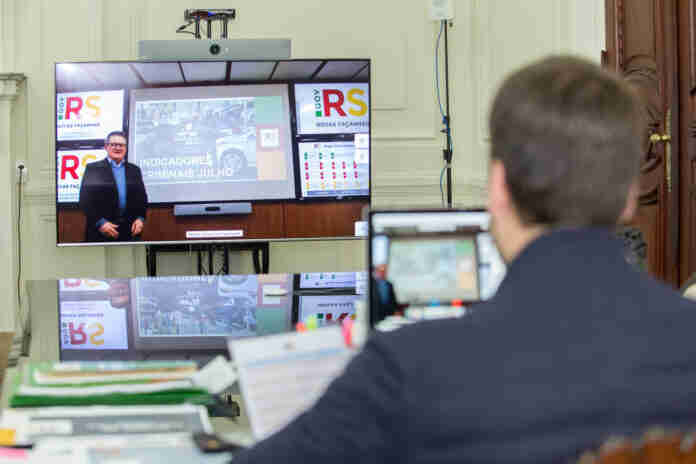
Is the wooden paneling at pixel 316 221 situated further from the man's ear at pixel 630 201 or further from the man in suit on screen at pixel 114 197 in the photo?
the man's ear at pixel 630 201

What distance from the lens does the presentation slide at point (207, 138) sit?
4500mm

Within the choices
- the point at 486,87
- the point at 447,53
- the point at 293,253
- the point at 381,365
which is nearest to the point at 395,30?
the point at 447,53

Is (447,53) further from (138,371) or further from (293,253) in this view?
(138,371)

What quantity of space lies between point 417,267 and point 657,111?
7.50ft

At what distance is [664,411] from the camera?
70 centimetres

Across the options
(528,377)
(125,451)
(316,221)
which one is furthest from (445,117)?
(528,377)

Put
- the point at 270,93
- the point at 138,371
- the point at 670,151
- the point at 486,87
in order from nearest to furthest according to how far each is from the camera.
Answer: the point at 138,371, the point at 670,151, the point at 270,93, the point at 486,87

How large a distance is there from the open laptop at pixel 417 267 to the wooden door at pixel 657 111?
2.09m

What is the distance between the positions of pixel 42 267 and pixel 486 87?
2.97 m

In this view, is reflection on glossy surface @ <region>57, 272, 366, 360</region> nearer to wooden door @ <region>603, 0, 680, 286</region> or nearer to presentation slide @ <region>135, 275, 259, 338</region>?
presentation slide @ <region>135, 275, 259, 338</region>

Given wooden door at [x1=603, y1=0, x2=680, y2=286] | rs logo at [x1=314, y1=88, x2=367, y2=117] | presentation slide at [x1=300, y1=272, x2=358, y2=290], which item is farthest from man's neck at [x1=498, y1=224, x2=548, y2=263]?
rs logo at [x1=314, y1=88, x2=367, y2=117]

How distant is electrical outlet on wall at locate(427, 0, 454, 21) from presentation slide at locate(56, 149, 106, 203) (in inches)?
82.8

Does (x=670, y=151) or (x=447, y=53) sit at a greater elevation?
(x=447, y=53)

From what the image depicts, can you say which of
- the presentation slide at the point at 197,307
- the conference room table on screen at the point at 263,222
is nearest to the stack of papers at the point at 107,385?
the presentation slide at the point at 197,307
